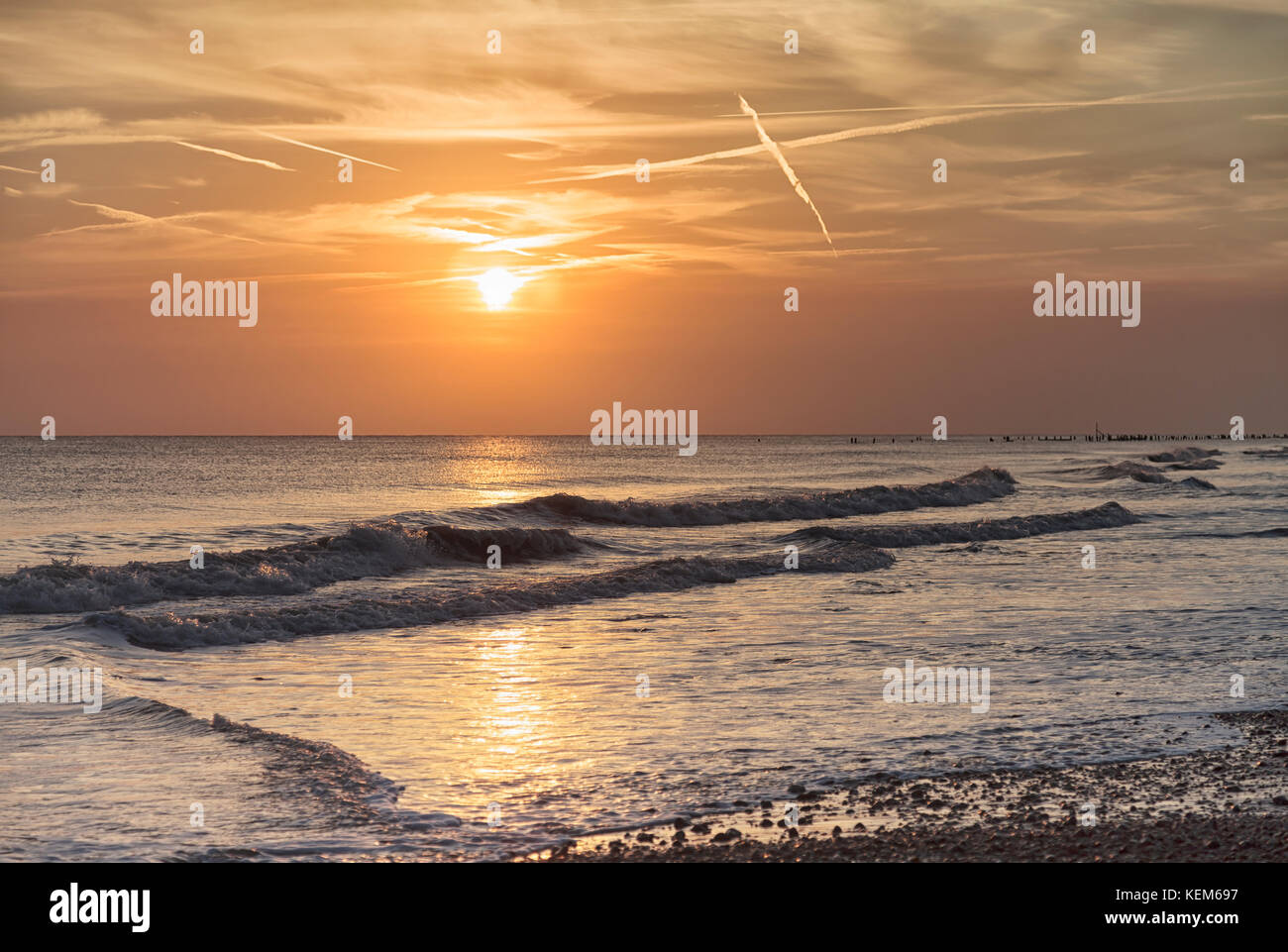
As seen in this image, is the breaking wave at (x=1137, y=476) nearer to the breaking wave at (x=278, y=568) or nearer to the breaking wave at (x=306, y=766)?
the breaking wave at (x=278, y=568)

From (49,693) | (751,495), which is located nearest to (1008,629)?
(49,693)

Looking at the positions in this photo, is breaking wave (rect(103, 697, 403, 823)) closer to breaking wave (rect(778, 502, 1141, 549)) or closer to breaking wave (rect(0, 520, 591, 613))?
breaking wave (rect(0, 520, 591, 613))

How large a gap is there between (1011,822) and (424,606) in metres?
16.6

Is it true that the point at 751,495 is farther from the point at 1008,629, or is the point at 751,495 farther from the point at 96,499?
the point at 1008,629

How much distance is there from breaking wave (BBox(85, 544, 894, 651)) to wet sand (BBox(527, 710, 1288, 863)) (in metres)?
13.5

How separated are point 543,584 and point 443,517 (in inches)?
774

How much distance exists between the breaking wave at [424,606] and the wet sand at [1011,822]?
13.5 m

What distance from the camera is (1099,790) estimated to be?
1016 cm

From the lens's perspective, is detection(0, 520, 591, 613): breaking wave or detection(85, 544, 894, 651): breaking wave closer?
detection(85, 544, 894, 651): breaking wave

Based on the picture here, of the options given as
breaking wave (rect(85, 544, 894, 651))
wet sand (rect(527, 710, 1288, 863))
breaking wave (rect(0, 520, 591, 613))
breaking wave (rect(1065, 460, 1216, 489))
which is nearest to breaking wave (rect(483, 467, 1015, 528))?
breaking wave (rect(0, 520, 591, 613))

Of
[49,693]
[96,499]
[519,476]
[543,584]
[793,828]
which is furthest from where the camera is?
[519,476]

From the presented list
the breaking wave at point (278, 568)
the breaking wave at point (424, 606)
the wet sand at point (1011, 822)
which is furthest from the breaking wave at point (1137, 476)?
the wet sand at point (1011, 822)

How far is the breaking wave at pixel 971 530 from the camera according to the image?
42344mm

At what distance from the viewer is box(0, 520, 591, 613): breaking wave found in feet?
78.5
